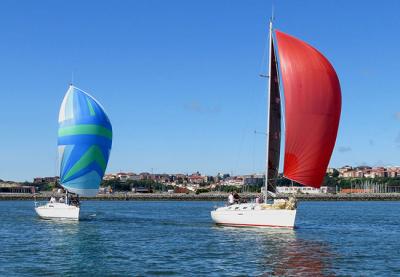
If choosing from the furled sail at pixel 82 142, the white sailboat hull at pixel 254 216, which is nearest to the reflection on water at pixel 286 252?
the white sailboat hull at pixel 254 216

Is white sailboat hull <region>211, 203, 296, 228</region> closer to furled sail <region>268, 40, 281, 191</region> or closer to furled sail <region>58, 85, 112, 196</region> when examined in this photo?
furled sail <region>268, 40, 281, 191</region>

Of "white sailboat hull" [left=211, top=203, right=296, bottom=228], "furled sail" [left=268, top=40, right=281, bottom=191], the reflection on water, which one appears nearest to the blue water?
the reflection on water

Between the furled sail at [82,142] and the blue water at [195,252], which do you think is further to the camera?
the furled sail at [82,142]

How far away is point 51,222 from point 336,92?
23.6m

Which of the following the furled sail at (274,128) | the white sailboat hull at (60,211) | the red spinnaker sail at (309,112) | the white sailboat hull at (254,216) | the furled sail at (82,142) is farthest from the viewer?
the furled sail at (82,142)

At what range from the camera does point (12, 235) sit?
123ft

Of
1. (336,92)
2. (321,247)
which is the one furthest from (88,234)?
(336,92)

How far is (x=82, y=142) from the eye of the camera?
47938 millimetres

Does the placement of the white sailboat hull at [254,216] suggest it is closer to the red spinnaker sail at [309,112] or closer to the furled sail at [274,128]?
the furled sail at [274,128]

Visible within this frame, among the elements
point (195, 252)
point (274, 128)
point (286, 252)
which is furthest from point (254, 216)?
point (195, 252)

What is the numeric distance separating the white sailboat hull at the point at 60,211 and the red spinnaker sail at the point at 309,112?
1820 cm

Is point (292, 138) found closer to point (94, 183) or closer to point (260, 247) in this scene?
point (260, 247)

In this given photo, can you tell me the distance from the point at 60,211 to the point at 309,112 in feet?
71.7

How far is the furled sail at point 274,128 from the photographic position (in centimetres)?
3997
